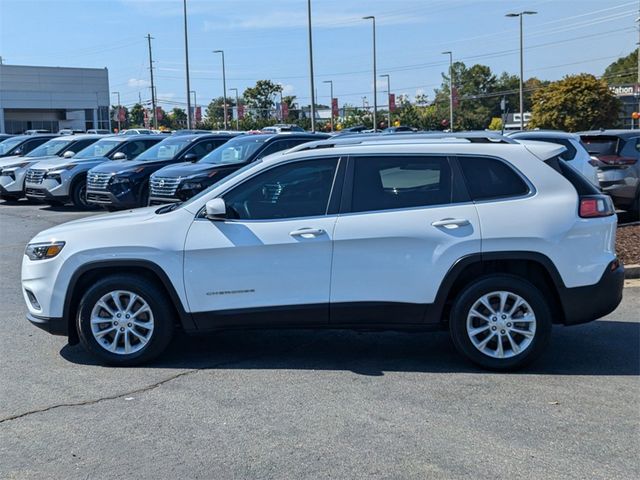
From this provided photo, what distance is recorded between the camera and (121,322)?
243 inches

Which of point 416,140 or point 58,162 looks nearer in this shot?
point 416,140

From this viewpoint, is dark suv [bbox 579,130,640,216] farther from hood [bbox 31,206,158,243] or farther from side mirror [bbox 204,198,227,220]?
hood [bbox 31,206,158,243]

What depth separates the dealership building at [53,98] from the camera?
75.1 meters

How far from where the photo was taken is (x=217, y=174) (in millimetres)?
14438

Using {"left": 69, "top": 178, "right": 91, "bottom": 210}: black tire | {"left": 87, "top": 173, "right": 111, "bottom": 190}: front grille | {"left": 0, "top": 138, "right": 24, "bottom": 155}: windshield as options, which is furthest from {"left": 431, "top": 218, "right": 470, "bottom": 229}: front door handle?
{"left": 0, "top": 138, "right": 24, "bottom": 155}: windshield

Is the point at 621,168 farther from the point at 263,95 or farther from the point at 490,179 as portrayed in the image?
the point at 263,95

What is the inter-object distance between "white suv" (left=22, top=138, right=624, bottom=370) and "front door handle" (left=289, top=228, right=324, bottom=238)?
16 mm

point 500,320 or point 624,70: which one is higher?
point 624,70

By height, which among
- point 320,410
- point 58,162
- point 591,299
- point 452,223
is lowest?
point 320,410

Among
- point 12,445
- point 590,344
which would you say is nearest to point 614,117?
point 590,344

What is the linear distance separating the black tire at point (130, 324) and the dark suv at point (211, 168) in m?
7.91

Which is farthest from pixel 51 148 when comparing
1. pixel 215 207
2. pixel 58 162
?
pixel 215 207

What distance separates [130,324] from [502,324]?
2.94 meters

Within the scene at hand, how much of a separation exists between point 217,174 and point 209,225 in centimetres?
848
